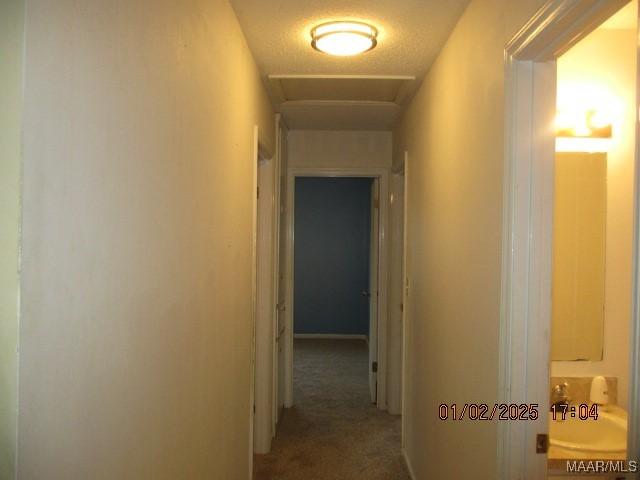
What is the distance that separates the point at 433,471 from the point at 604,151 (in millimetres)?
1781

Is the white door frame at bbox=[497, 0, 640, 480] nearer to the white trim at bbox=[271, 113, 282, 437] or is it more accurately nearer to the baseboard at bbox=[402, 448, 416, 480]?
the baseboard at bbox=[402, 448, 416, 480]

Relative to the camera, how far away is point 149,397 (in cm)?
116

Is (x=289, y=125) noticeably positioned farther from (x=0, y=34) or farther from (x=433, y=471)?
(x=0, y=34)

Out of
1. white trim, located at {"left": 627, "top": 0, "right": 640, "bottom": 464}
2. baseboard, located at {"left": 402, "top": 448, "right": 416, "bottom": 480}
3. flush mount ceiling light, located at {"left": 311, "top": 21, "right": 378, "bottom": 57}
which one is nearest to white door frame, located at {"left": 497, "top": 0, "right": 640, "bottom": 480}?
white trim, located at {"left": 627, "top": 0, "right": 640, "bottom": 464}

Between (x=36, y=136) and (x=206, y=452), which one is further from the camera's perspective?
(x=206, y=452)

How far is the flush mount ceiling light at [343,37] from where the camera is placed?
2131 millimetres

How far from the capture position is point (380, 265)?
171 inches

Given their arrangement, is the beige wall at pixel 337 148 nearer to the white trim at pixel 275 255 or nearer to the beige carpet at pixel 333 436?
the white trim at pixel 275 255

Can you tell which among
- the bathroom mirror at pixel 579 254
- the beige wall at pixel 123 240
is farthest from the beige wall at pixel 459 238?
the beige wall at pixel 123 240

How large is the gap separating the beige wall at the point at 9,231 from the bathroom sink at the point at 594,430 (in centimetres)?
188

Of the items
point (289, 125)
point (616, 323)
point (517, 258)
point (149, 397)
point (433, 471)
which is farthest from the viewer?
point (289, 125)

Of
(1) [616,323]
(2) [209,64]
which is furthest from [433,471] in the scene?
(2) [209,64]

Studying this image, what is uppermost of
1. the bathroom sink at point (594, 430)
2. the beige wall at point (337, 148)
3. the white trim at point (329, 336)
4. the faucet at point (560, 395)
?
the beige wall at point (337, 148)

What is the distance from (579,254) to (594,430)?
2.47 ft
